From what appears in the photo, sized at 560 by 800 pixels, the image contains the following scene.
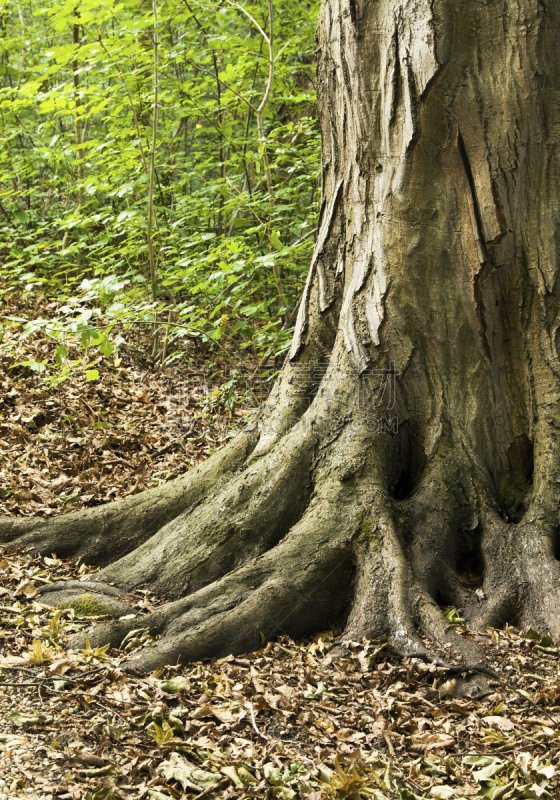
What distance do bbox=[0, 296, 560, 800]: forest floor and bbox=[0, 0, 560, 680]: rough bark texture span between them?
0.76 feet

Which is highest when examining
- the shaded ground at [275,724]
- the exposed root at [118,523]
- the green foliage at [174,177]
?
the green foliage at [174,177]

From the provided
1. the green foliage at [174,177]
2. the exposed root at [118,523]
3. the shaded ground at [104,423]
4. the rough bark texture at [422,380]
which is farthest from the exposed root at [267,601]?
the shaded ground at [104,423]

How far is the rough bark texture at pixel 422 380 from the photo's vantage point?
3.00 m

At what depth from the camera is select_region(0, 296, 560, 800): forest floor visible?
2033 mm

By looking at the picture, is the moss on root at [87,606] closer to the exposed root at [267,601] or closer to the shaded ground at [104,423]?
the exposed root at [267,601]

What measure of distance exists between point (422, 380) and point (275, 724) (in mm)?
1756

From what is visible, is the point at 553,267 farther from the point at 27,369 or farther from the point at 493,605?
the point at 27,369

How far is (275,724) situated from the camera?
7.81 ft

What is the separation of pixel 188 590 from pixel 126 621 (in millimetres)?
433

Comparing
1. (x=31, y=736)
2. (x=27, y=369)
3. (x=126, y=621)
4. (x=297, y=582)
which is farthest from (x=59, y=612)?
(x=27, y=369)

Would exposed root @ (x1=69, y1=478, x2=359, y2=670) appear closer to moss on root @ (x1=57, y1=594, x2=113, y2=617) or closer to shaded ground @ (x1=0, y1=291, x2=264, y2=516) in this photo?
moss on root @ (x1=57, y1=594, x2=113, y2=617)

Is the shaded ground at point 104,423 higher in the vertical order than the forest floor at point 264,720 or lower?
higher

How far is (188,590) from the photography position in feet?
10.7

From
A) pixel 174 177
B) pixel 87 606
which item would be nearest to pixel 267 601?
pixel 87 606
